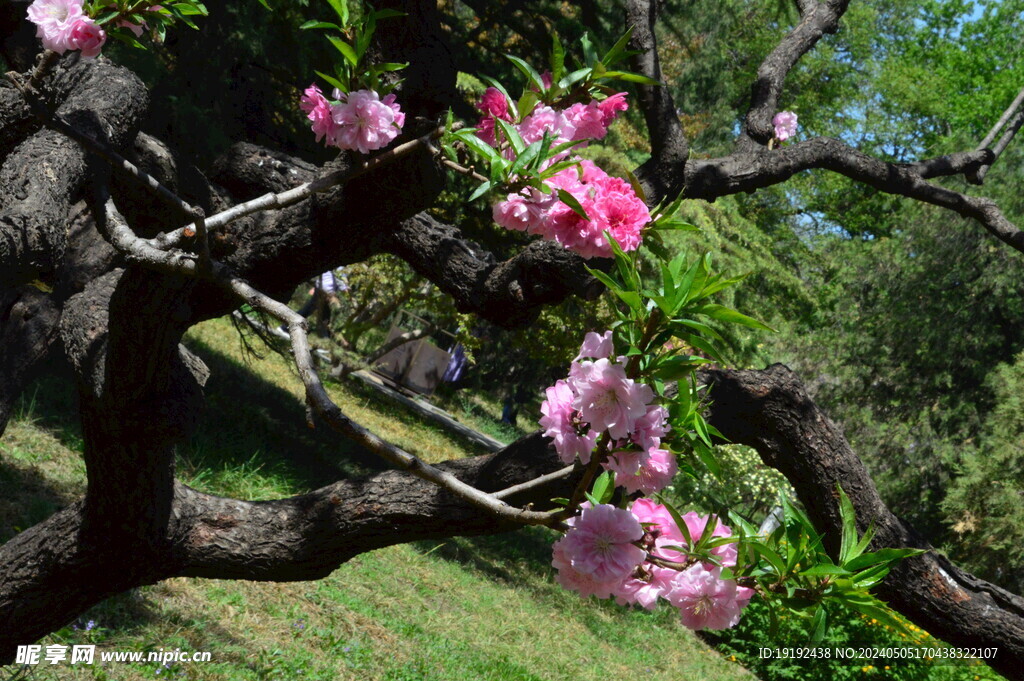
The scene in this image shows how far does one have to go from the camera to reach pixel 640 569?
146 centimetres

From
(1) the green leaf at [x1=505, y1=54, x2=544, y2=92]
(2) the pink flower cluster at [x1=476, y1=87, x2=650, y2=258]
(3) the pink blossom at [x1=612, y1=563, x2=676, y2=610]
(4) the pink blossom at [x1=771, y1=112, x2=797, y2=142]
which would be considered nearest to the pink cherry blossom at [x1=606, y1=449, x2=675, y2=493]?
(3) the pink blossom at [x1=612, y1=563, x2=676, y2=610]

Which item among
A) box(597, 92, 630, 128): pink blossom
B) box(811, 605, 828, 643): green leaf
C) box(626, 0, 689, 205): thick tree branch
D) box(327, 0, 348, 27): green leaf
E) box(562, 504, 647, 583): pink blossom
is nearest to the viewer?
box(811, 605, 828, 643): green leaf

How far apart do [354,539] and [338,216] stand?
3.41 ft

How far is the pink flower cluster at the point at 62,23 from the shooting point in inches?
77.7

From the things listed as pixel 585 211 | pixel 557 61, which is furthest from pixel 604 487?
pixel 557 61

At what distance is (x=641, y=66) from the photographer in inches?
167

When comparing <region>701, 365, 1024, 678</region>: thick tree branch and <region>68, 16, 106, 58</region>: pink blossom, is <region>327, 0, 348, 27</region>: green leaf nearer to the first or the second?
<region>68, 16, 106, 58</region>: pink blossom

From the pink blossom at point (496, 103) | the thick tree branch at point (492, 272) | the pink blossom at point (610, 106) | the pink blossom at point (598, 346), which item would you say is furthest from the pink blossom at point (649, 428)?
the thick tree branch at point (492, 272)

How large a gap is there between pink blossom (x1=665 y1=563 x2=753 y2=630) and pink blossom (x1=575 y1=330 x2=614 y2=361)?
36 cm

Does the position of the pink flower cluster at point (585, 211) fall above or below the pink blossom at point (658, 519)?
above

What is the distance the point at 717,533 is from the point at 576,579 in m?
0.25

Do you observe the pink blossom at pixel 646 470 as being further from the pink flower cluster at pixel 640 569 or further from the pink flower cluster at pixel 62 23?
the pink flower cluster at pixel 62 23

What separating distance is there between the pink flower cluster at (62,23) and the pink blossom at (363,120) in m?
0.58

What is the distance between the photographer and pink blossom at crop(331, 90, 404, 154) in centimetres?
194
